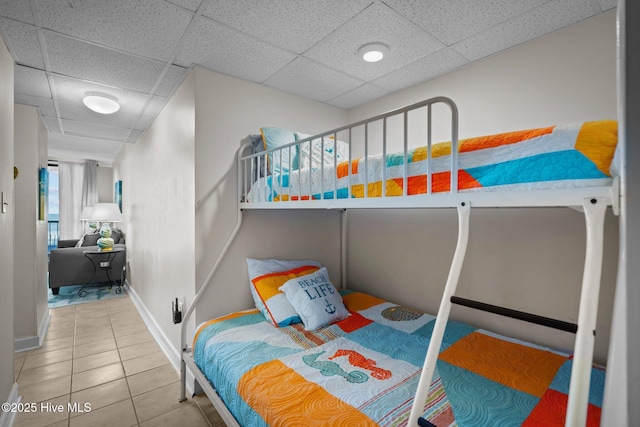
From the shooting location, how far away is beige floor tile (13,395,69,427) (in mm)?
1678

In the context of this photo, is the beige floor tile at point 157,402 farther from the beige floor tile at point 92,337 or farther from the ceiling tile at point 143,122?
the ceiling tile at point 143,122

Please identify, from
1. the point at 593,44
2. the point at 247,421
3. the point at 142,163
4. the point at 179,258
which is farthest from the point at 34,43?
the point at 593,44

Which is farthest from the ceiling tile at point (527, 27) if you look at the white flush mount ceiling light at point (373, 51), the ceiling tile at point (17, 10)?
the ceiling tile at point (17, 10)

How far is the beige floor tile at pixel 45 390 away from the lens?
1904 mm

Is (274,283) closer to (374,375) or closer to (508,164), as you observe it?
(374,375)

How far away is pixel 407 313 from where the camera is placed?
209cm

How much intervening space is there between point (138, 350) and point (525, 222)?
308 cm

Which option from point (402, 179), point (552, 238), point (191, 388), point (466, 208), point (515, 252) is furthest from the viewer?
point (191, 388)

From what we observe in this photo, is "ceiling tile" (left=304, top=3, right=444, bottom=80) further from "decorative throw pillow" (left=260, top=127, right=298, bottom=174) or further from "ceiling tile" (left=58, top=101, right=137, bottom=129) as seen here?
"ceiling tile" (left=58, top=101, right=137, bottom=129)

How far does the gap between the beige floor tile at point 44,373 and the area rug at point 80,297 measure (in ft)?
5.74

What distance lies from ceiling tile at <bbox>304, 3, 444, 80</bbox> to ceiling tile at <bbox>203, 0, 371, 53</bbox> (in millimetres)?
72

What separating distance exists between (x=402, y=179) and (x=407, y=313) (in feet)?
4.23

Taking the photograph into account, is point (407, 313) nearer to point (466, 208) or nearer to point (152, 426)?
point (466, 208)

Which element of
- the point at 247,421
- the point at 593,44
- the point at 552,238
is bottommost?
the point at 247,421
